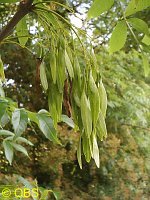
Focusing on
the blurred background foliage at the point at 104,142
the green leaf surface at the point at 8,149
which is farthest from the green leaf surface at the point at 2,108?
the blurred background foliage at the point at 104,142

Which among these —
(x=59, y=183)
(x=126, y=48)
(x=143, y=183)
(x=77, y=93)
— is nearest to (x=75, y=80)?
(x=77, y=93)

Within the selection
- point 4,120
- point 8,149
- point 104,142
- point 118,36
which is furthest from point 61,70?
point 104,142

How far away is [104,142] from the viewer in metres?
2.50

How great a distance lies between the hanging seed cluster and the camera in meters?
0.49

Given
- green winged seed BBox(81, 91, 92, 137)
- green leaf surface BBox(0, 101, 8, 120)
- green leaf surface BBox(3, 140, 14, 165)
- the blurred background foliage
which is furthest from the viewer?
the blurred background foliage

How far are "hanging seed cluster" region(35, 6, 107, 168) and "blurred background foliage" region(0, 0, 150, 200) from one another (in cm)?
184

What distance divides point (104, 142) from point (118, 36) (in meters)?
1.95

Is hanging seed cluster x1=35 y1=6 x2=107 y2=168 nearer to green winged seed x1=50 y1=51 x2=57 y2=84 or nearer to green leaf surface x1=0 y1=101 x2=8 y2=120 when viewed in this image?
green winged seed x1=50 y1=51 x2=57 y2=84

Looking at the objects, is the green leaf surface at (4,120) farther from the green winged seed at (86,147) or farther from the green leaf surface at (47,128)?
the green winged seed at (86,147)

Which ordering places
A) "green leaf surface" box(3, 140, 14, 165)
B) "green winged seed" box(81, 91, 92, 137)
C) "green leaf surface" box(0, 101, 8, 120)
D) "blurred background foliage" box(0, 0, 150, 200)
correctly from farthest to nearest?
"blurred background foliage" box(0, 0, 150, 200), "green leaf surface" box(3, 140, 14, 165), "green leaf surface" box(0, 101, 8, 120), "green winged seed" box(81, 91, 92, 137)

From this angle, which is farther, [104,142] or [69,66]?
[104,142]

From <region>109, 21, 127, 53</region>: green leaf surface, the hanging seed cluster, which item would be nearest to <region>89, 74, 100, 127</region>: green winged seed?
the hanging seed cluster

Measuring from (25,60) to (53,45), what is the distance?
2.19m

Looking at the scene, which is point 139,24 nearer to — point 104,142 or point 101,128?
point 101,128
